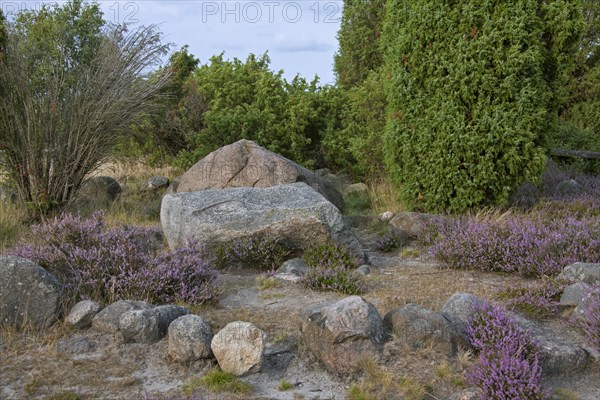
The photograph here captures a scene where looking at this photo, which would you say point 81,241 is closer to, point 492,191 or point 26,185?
point 26,185

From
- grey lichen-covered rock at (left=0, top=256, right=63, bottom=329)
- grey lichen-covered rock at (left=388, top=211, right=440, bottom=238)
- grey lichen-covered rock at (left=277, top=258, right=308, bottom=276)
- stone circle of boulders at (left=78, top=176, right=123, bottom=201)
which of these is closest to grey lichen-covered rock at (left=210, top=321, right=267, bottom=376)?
grey lichen-covered rock at (left=0, top=256, right=63, bottom=329)

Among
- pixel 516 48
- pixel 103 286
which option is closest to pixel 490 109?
pixel 516 48

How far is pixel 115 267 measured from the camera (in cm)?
620

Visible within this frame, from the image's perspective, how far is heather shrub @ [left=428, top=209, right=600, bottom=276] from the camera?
6.96 meters

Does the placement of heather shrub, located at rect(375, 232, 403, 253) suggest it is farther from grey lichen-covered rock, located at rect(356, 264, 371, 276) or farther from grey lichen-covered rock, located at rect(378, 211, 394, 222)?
grey lichen-covered rock, located at rect(378, 211, 394, 222)

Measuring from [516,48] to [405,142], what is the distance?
2.26 metres

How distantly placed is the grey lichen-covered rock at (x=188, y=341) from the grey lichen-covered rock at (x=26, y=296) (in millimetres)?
1257

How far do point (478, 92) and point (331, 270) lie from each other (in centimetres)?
468

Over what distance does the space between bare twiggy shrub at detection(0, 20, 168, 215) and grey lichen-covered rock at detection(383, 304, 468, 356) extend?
725 centimetres

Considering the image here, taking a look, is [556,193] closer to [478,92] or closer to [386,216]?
[478,92]

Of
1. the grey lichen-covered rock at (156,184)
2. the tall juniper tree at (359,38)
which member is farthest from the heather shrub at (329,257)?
the tall juniper tree at (359,38)

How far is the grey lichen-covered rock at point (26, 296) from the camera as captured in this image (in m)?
5.29

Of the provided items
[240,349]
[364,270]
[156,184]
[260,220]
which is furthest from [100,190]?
[240,349]

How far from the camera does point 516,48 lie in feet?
31.0
